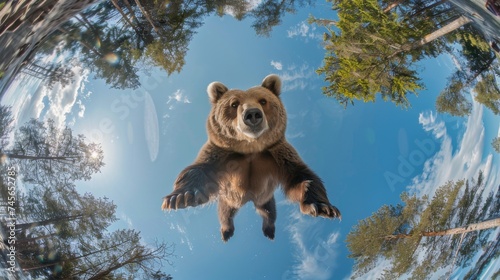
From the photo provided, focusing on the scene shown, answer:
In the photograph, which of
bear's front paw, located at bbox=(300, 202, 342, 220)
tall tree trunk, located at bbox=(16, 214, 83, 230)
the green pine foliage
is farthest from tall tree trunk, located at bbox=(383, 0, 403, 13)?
tall tree trunk, located at bbox=(16, 214, 83, 230)

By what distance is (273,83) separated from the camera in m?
2.24

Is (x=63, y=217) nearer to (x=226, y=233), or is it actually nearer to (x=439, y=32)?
(x=226, y=233)

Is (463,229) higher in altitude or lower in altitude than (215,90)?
lower

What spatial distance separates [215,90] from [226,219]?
0.73 meters

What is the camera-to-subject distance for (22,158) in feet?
8.21

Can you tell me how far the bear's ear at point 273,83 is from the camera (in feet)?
7.34

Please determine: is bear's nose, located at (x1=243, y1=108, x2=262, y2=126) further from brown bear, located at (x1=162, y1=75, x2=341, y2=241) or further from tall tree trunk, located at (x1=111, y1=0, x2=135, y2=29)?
tall tree trunk, located at (x1=111, y1=0, x2=135, y2=29)

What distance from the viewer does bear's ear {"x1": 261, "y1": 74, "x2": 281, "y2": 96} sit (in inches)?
88.0

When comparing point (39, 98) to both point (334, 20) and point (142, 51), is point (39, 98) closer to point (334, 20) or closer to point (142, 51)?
point (142, 51)

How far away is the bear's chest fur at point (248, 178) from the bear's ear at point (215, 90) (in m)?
0.42

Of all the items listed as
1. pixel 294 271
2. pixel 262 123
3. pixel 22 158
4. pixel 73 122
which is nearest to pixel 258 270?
pixel 294 271

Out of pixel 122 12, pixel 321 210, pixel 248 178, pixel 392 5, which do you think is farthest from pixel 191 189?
pixel 392 5

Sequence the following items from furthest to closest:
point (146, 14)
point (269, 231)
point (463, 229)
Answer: point (463, 229) → point (146, 14) → point (269, 231)

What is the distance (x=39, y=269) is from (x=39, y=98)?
1.10m
